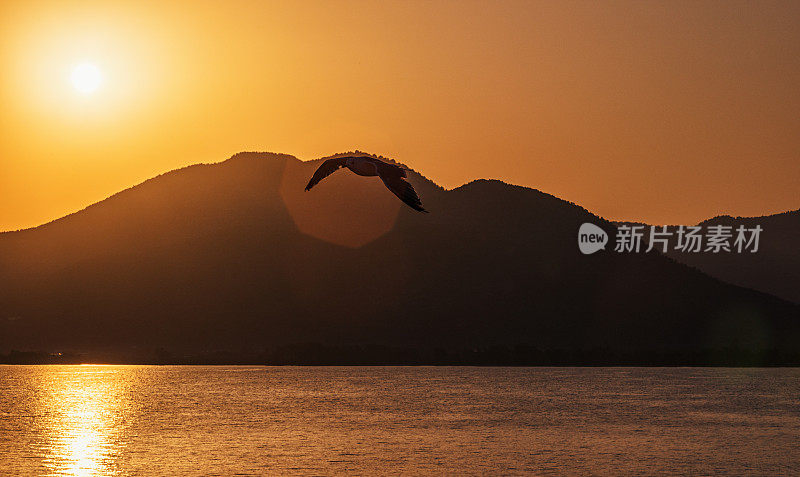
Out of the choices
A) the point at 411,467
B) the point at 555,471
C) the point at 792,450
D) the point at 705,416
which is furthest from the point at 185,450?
the point at 705,416

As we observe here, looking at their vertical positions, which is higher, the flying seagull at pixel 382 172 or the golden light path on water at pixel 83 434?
the flying seagull at pixel 382 172

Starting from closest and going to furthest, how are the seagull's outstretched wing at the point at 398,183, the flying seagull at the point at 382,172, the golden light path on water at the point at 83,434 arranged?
the seagull's outstretched wing at the point at 398,183, the flying seagull at the point at 382,172, the golden light path on water at the point at 83,434

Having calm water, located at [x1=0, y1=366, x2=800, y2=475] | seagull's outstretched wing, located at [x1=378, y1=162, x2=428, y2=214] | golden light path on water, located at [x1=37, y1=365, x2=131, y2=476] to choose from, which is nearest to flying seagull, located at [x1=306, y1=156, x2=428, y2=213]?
seagull's outstretched wing, located at [x1=378, y1=162, x2=428, y2=214]

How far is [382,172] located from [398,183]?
29.2 inches

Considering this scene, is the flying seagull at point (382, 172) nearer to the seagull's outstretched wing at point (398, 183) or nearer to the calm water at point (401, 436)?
the seagull's outstretched wing at point (398, 183)

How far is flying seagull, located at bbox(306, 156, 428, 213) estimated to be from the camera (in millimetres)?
27000

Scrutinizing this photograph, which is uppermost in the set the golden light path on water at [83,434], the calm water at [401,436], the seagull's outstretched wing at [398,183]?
the seagull's outstretched wing at [398,183]

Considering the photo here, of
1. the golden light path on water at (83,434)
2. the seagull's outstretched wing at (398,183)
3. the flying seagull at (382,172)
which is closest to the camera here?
the seagull's outstretched wing at (398,183)

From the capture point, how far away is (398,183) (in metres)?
27.3

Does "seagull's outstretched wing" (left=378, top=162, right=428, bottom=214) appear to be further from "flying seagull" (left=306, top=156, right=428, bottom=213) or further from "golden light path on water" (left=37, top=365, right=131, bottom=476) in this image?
"golden light path on water" (left=37, top=365, right=131, bottom=476)

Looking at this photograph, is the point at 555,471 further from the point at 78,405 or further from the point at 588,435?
the point at 78,405

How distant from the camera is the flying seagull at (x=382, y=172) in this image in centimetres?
2700

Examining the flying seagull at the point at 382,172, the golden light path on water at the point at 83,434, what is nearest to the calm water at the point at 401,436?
the golden light path on water at the point at 83,434

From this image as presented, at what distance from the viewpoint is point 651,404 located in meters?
170
